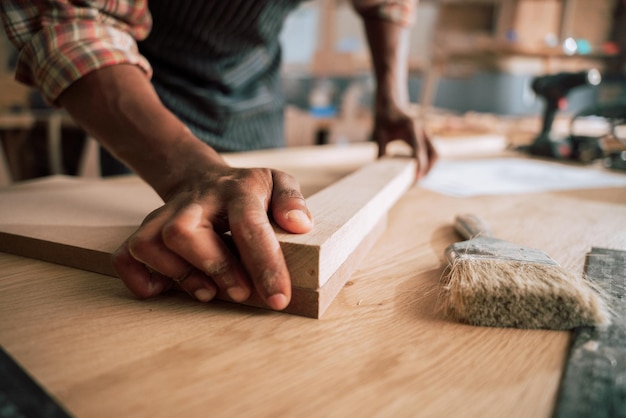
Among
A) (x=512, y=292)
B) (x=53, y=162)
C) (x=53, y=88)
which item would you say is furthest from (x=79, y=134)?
(x=512, y=292)

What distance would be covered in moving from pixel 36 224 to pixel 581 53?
3.62 metres

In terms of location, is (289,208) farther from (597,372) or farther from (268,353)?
(597,372)

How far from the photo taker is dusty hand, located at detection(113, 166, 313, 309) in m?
0.45

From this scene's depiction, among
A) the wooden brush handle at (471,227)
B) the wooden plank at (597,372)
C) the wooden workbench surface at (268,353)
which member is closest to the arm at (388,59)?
the wooden brush handle at (471,227)

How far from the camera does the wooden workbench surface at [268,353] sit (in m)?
0.35

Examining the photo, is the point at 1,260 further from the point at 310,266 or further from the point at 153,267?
the point at 310,266

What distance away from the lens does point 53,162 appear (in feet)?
11.5

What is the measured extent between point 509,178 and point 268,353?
3.35 feet

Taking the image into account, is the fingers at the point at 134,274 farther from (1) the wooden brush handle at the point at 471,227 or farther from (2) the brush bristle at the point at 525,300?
(1) the wooden brush handle at the point at 471,227

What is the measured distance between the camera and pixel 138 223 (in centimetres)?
69

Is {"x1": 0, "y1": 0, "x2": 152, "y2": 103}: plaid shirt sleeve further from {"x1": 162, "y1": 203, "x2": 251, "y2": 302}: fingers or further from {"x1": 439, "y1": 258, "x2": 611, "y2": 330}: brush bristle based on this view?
{"x1": 439, "y1": 258, "x2": 611, "y2": 330}: brush bristle

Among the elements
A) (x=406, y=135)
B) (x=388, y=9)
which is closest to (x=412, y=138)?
(x=406, y=135)

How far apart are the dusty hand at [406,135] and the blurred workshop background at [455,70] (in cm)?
127

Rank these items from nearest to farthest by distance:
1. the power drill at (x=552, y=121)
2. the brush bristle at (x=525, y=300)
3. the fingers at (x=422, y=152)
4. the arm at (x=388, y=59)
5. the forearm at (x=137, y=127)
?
the brush bristle at (x=525, y=300), the forearm at (x=137, y=127), the fingers at (x=422, y=152), the arm at (x=388, y=59), the power drill at (x=552, y=121)
